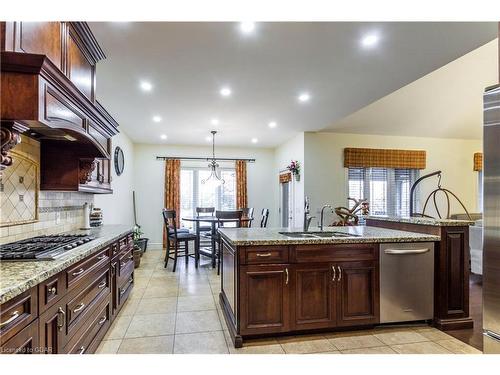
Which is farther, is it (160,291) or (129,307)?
(160,291)

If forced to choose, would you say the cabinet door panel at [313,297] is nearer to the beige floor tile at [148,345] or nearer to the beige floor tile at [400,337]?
the beige floor tile at [400,337]

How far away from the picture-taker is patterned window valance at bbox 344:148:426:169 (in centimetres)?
620

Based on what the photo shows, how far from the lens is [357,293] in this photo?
264 cm

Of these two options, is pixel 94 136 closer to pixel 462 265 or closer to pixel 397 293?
pixel 397 293

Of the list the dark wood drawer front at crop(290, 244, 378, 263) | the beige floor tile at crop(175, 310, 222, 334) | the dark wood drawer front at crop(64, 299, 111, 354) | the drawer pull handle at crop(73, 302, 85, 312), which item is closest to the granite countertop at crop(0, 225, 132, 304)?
the drawer pull handle at crop(73, 302, 85, 312)

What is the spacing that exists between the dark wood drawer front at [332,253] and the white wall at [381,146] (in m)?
3.34

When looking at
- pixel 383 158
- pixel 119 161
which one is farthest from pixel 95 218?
pixel 383 158

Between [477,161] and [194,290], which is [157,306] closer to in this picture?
[194,290]

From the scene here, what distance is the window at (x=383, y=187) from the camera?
21.0 feet

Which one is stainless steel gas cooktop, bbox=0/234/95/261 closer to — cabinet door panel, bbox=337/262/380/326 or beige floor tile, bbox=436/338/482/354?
cabinet door panel, bbox=337/262/380/326

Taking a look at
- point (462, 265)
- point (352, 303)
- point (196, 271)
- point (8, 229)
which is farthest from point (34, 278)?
point (196, 271)

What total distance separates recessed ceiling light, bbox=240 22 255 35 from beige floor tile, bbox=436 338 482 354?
3005 millimetres

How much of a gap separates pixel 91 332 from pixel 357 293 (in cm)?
219

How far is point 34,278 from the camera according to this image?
4.32ft
